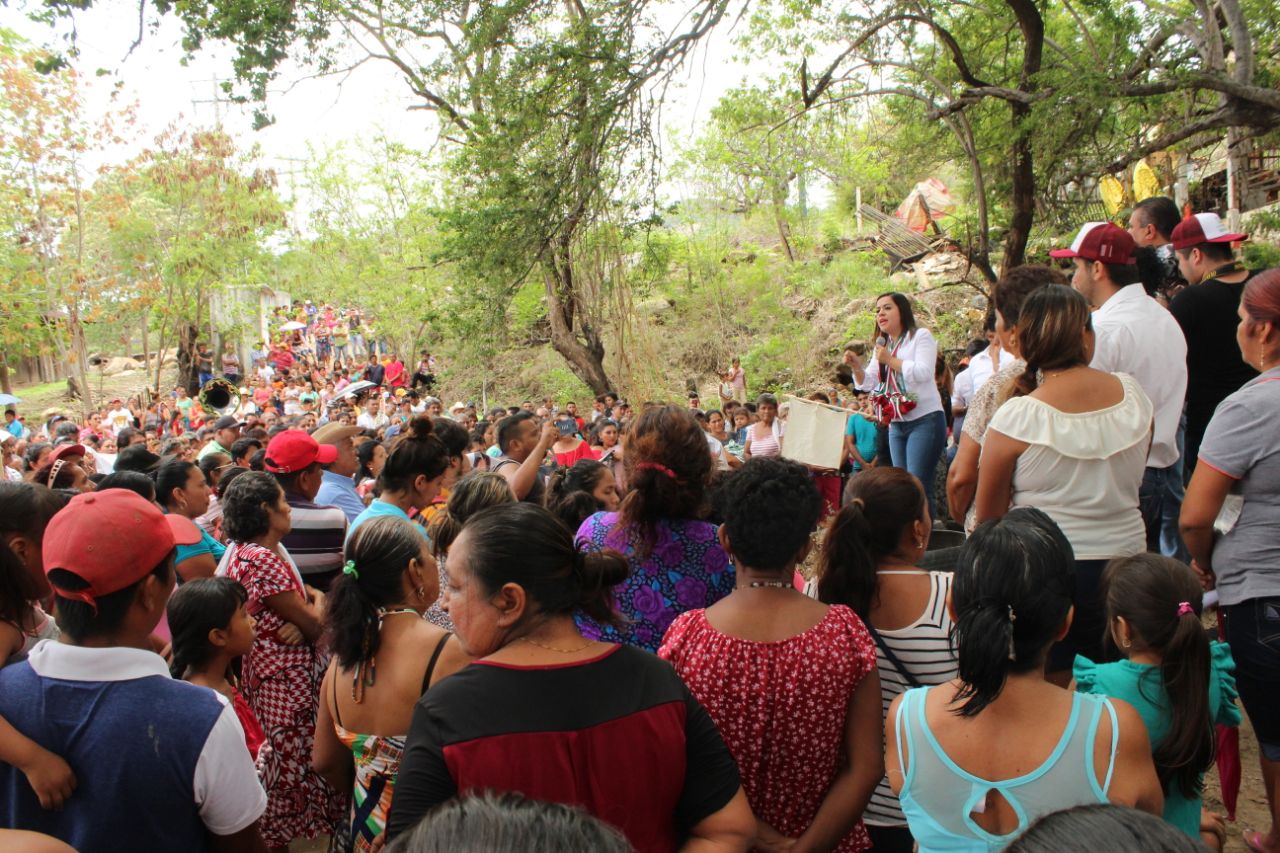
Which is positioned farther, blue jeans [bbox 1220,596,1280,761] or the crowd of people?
blue jeans [bbox 1220,596,1280,761]

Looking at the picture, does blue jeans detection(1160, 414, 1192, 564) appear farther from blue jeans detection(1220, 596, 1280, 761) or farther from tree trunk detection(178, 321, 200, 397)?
tree trunk detection(178, 321, 200, 397)

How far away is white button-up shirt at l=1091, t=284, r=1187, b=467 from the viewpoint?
11.1 feet

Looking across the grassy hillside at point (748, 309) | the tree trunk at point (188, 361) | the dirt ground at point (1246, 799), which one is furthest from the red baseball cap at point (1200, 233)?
the tree trunk at point (188, 361)

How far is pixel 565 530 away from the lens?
1859 mm

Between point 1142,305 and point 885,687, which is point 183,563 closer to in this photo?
point 885,687

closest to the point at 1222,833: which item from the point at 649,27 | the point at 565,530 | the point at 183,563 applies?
the point at 565,530

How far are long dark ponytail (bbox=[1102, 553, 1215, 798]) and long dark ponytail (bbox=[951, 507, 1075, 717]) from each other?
459 millimetres

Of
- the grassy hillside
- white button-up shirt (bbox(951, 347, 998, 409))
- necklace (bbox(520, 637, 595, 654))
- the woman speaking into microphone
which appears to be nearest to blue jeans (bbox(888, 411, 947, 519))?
the woman speaking into microphone

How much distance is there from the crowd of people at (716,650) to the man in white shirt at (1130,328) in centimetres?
1

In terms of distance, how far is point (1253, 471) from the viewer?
8.66 feet

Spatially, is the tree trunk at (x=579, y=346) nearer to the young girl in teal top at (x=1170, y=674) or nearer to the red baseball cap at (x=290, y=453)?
the red baseball cap at (x=290, y=453)

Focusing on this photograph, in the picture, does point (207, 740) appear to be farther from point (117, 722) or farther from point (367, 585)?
point (367, 585)

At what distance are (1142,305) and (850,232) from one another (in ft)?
78.9

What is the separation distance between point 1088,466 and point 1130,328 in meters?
0.89
